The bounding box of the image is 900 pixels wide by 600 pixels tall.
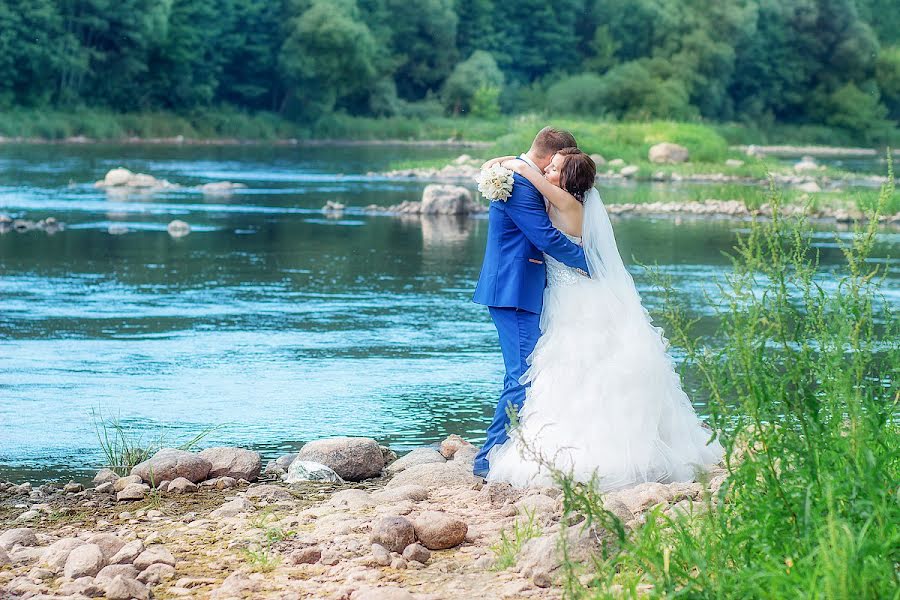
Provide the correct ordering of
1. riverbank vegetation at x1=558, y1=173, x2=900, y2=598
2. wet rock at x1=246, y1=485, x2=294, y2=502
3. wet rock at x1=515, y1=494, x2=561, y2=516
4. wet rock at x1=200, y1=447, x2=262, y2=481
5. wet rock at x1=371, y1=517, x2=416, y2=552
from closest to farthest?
riverbank vegetation at x1=558, y1=173, x2=900, y2=598
wet rock at x1=371, y1=517, x2=416, y2=552
wet rock at x1=515, y1=494, x2=561, y2=516
wet rock at x1=246, y1=485, x2=294, y2=502
wet rock at x1=200, y1=447, x2=262, y2=481

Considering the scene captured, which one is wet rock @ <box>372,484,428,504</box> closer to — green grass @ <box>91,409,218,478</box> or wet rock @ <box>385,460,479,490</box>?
wet rock @ <box>385,460,479,490</box>

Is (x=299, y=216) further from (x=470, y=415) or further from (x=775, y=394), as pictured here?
(x=775, y=394)

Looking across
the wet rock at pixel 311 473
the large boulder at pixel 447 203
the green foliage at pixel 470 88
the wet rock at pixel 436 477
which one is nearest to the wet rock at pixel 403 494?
the wet rock at pixel 436 477

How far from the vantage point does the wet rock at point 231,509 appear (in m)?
7.04

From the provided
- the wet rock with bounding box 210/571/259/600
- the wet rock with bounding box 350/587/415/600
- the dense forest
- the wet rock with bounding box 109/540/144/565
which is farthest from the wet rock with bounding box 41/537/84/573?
the dense forest

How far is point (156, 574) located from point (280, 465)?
3.17 m

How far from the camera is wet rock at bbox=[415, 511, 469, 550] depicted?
6020mm

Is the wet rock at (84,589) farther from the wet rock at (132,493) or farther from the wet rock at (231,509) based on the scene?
the wet rock at (132,493)

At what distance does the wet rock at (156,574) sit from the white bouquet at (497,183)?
2.86 meters

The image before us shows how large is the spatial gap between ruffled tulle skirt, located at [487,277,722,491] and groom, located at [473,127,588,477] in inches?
4.1

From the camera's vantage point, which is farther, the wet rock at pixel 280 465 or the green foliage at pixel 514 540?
the wet rock at pixel 280 465

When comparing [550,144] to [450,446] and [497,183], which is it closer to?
[497,183]

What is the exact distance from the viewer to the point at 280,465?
880cm

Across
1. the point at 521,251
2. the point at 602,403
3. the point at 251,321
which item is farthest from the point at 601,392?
the point at 251,321
